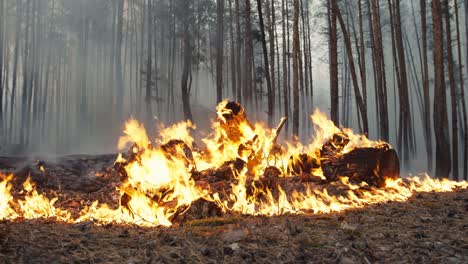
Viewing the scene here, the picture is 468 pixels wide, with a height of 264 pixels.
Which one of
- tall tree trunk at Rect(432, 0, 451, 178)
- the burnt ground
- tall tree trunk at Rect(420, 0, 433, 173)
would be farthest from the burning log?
tall tree trunk at Rect(420, 0, 433, 173)

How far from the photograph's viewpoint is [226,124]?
8.14m

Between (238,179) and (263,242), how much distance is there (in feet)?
13.3

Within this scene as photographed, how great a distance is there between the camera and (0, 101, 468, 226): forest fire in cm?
528

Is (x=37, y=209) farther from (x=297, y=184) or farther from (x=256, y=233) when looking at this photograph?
(x=297, y=184)

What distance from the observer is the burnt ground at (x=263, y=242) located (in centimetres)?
282

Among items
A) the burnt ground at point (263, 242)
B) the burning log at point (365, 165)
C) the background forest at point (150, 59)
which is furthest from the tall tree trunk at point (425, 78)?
the burnt ground at point (263, 242)

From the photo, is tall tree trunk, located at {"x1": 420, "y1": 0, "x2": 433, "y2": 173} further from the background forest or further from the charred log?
the charred log

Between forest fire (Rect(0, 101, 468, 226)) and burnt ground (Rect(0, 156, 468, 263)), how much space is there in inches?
35.3

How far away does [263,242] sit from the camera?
324cm

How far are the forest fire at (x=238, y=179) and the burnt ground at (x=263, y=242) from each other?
90cm

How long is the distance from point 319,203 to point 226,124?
10.6ft

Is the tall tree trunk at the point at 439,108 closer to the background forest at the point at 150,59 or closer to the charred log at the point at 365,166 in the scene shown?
the charred log at the point at 365,166

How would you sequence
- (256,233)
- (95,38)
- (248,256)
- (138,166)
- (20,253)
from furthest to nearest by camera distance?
(95,38)
(138,166)
(256,233)
(248,256)
(20,253)

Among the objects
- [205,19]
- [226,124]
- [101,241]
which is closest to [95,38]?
[205,19]
